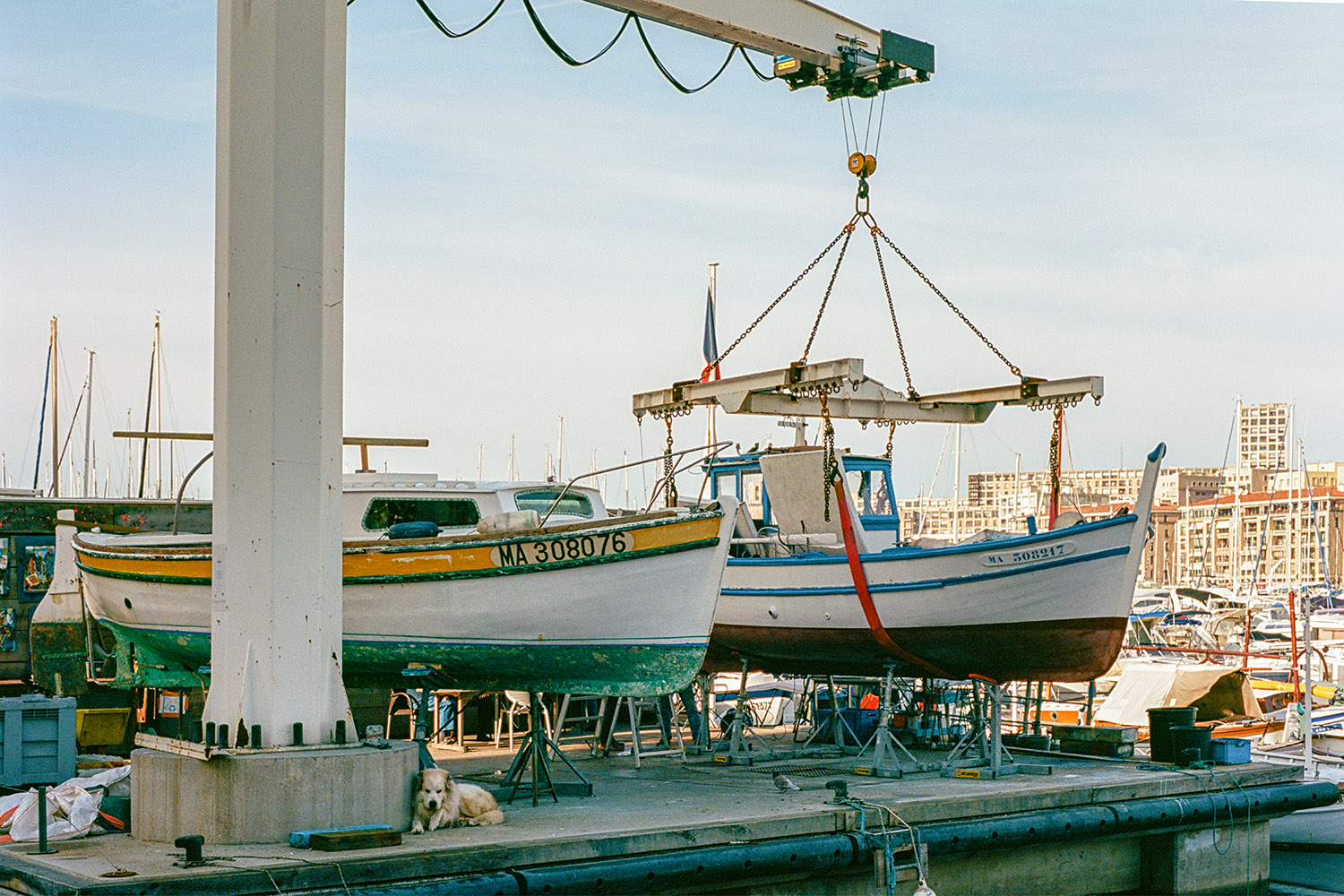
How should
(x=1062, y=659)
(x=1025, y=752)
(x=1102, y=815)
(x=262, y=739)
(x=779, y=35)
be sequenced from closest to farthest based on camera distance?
1. (x=262, y=739)
2. (x=1102, y=815)
3. (x=779, y=35)
4. (x=1062, y=659)
5. (x=1025, y=752)

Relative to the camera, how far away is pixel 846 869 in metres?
9.57

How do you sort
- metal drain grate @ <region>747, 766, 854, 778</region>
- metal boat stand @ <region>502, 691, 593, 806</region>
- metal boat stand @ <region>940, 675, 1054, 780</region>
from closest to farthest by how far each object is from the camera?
1. metal boat stand @ <region>502, 691, 593, 806</region>
2. metal boat stand @ <region>940, 675, 1054, 780</region>
3. metal drain grate @ <region>747, 766, 854, 778</region>

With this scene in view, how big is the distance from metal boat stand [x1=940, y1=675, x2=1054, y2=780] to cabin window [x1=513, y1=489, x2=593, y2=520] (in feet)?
14.0

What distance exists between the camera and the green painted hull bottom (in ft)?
36.5

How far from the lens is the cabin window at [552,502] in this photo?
14258 millimetres

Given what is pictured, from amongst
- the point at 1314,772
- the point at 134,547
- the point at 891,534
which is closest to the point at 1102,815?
the point at 1314,772

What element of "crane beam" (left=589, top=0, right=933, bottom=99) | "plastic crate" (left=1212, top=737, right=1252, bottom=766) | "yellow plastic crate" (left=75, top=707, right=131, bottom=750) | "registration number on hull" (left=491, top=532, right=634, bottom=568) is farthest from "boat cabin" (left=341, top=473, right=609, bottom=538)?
"plastic crate" (left=1212, top=737, right=1252, bottom=766)

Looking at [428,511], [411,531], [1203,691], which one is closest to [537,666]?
[411,531]

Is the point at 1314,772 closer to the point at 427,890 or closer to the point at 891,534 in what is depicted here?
the point at 891,534

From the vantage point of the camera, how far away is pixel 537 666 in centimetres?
1137

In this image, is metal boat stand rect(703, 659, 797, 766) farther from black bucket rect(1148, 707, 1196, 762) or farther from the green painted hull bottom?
black bucket rect(1148, 707, 1196, 762)

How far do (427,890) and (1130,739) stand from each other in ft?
27.8

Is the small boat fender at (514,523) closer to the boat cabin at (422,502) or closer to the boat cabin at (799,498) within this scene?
the boat cabin at (422,502)

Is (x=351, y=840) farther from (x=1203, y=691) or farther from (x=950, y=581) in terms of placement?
(x=1203, y=691)
